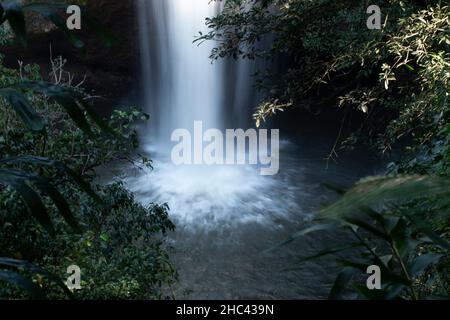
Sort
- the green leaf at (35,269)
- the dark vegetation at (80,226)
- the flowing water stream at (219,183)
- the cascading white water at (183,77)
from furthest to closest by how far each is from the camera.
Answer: the cascading white water at (183,77) < the flowing water stream at (219,183) < the dark vegetation at (80,226) < the green leaf at (35,269)

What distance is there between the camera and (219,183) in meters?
10.5

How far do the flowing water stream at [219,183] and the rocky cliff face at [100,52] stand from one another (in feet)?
1.36

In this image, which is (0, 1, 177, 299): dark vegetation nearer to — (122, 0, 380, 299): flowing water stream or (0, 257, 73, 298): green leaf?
(0, 257, 73, 298): green leaf

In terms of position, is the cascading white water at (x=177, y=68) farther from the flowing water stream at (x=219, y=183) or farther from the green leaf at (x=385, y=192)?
the green leaf at (x=385, y=192)

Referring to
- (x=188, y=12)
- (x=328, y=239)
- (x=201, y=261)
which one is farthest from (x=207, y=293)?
(x=188, y=12)

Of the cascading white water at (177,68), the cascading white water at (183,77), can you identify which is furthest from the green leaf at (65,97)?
the cascading white water at (177,68)

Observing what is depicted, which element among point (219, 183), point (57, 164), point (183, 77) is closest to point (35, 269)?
point (57, 164)

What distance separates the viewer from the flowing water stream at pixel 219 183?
6841mm

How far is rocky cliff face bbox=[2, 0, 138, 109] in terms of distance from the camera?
45.8ft

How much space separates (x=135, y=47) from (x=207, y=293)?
10.4m

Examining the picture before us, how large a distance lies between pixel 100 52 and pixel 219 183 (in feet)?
21.5

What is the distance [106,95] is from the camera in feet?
50.0

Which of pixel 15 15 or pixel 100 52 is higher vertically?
pixel 100 52

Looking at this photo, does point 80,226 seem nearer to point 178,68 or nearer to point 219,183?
point 219,183
